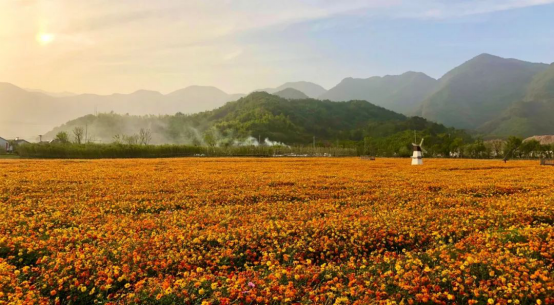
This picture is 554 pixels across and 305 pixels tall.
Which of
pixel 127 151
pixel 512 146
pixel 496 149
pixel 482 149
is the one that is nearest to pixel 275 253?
pixel 127 151

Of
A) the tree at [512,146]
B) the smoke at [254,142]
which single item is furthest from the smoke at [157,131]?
the tree at [512,146]

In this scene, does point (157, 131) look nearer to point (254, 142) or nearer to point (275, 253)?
point (254, 142)

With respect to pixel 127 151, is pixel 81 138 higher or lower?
higher

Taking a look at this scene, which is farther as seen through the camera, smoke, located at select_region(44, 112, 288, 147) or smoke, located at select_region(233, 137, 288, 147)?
smoke, located at select_region(44, 112, 288, 147)

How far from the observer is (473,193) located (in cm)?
1567

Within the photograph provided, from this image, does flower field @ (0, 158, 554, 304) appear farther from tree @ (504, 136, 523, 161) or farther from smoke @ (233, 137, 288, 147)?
smoke @ (233, 137, 288, 147)

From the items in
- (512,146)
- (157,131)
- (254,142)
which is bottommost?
(512,146)

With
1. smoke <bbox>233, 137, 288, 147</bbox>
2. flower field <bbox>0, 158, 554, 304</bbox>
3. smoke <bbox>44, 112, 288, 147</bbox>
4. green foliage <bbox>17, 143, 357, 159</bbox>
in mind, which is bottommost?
flower field <bbox>0, 158, 554, 304</bbox>

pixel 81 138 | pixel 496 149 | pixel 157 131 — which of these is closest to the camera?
pixel 496 149

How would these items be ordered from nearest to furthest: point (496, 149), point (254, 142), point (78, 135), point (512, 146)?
point (512, 146) < point (496, 149) < point (78, 135) < point (254, 142)

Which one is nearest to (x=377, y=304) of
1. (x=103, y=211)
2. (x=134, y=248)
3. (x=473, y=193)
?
(x=134, y=248)

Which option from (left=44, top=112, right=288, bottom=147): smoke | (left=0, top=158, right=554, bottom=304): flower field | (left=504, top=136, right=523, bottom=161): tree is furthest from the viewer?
(left=44, top=112, right=288, bottom=147): smoke

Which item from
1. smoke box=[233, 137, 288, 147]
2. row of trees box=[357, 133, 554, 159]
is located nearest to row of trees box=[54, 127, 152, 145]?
smoke box=[233, 137, 288, 147]

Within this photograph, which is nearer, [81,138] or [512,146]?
[512,146]
